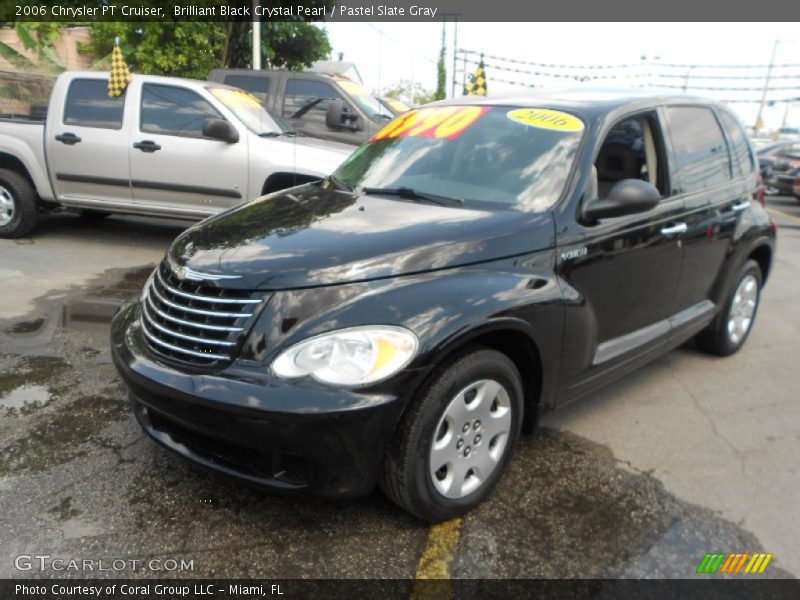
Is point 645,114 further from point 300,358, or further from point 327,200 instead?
point 300,358

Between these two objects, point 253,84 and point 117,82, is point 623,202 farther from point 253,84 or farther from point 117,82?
point 253,84

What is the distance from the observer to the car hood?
2.62 m

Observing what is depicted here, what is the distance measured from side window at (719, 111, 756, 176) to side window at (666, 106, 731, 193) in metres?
0.14

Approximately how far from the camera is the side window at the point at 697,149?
3.99 m

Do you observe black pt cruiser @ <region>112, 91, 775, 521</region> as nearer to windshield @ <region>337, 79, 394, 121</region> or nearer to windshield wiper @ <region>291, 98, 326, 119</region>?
windshield @ <region>337, 79, 394, 121</region>

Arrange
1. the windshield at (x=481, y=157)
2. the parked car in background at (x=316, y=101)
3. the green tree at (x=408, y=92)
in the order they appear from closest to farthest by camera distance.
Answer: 1. the windshield at (x=481, y=157)
2. the parked car in background at (x=316, y=101)
3. the green tree at (x=408, y=92)

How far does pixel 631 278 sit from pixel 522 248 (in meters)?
0.88

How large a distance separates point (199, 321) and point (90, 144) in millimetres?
5707

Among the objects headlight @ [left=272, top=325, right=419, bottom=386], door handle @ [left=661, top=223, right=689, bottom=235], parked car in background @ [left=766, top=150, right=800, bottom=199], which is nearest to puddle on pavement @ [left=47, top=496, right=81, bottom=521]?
headlight @ [left=272, top=325, right=419, bottom=386]

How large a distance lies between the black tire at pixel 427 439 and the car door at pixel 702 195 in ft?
6.10

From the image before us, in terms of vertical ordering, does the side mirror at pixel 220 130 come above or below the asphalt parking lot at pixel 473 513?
above

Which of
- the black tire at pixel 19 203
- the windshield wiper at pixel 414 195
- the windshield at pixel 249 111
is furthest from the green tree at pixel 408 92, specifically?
the windshield wiper at pixel 414 195

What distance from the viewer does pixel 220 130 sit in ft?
22.8

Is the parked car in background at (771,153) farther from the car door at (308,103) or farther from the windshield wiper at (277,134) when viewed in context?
the windshield wiper at (277,134)
